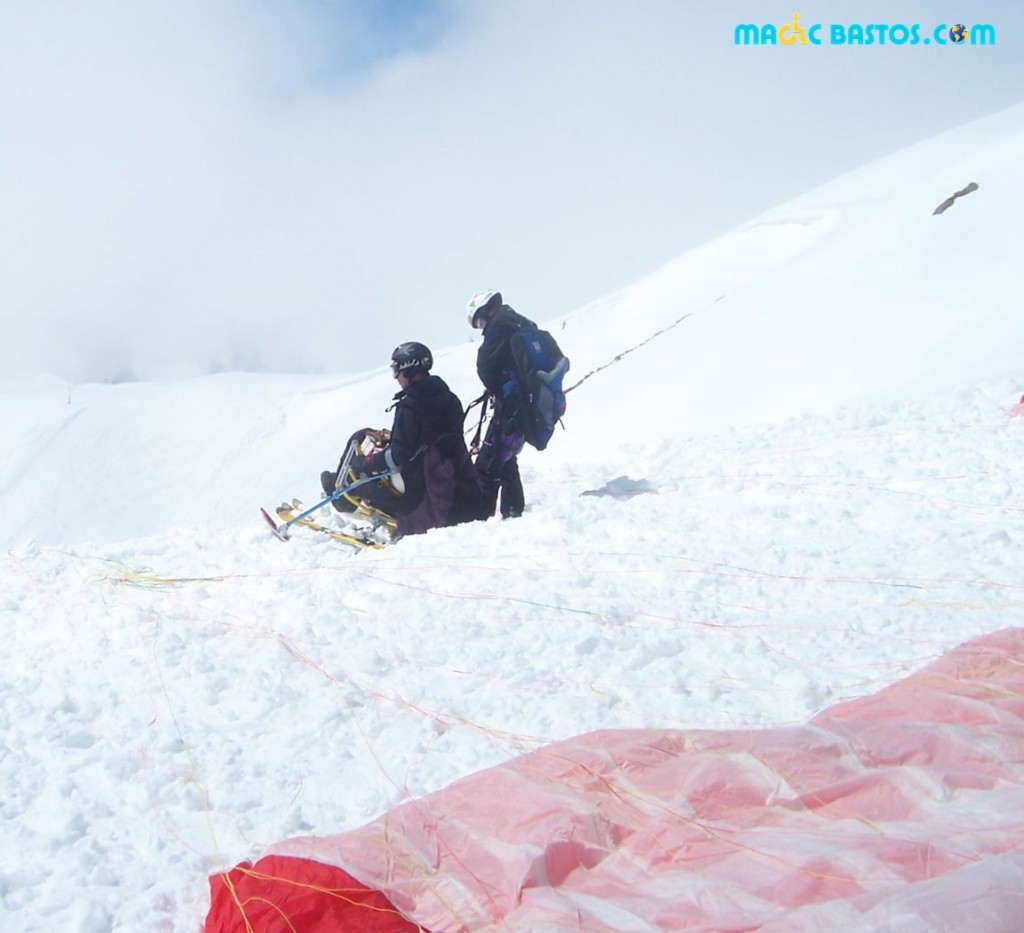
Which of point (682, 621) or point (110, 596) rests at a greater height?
point (110, 596)

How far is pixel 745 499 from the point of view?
607 centimetres

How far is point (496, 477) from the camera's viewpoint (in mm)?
6551

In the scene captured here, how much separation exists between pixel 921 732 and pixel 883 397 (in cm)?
705

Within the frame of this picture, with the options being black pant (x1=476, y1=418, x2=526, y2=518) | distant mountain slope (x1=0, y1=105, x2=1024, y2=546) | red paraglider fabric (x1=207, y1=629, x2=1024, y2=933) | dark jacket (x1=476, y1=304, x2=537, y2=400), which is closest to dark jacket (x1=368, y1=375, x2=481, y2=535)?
black pant (x1=476, y1=418, x2=526, y2=518)

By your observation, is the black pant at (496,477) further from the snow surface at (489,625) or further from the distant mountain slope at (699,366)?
the distant mountain slope at (699,366)

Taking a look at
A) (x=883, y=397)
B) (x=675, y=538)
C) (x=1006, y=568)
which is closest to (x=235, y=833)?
(x=675, y=538)

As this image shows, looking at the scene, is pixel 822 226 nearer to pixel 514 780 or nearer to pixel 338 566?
pixel 338 566

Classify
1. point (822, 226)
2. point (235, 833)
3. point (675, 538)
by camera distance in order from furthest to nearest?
point (822, 226)
point (675, 538)
point (235, 833)

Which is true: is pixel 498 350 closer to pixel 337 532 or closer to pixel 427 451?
pixel 427 451

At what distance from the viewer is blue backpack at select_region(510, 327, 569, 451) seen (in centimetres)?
636

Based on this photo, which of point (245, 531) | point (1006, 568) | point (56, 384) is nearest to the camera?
point (1006, 568)

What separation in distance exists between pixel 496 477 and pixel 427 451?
0.55 metres

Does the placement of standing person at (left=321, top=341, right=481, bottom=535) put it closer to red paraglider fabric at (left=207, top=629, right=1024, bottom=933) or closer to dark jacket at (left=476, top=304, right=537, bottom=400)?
dark jacket at (left=476, top=304, right=537, bottom=400)

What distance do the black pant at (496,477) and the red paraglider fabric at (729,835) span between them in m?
3.67
